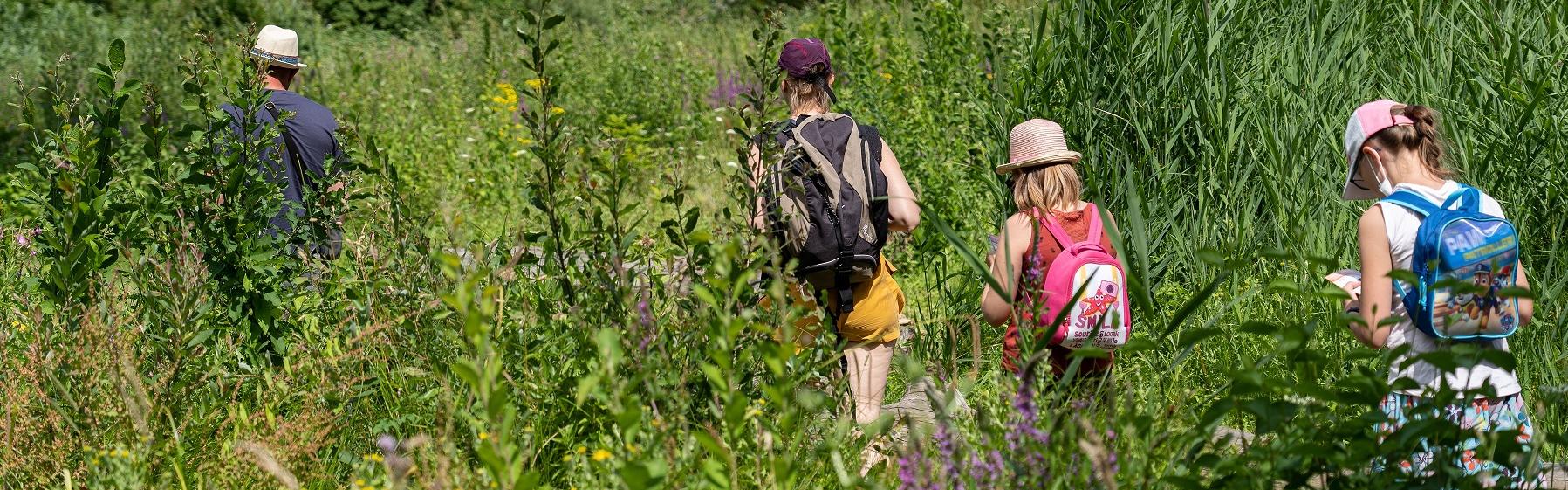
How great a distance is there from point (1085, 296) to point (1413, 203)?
74 centimetres

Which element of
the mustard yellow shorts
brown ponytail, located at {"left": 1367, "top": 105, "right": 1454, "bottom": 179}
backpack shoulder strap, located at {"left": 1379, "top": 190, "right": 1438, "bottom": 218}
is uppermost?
brown ponytail, located at {"left": 1367, "top": 105, "right": 1454, "bottom": 179}

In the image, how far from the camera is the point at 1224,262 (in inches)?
77.7

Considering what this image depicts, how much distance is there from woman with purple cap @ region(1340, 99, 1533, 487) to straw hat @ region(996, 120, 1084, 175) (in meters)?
0.70

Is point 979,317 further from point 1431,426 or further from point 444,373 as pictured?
point 1431,426

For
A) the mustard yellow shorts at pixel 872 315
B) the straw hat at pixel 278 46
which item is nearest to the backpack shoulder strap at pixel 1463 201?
the mustard yellow shorts at pixel 872 315

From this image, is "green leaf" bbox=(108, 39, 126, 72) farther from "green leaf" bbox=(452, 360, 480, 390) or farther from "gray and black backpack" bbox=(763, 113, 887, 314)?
"green leaf" bbox=(452, 360, 480, 390)

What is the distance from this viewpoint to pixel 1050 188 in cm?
327

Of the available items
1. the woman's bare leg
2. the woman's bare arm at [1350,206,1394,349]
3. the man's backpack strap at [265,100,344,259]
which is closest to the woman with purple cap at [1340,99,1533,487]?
the woman's bare arm at [1350,206,1394,349]

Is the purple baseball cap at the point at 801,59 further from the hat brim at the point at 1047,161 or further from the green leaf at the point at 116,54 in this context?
the green leaf at the point at 116,54

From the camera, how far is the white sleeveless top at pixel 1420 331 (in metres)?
2.56

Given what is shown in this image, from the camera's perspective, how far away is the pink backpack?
3027mm

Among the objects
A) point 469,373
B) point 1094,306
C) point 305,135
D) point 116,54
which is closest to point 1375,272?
point 1094,306

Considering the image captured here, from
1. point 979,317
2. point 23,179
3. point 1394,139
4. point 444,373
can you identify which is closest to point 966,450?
point 1394,139

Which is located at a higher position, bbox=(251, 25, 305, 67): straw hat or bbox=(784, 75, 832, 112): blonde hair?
bbox=(784, 75, 832, 112): blonde hair
